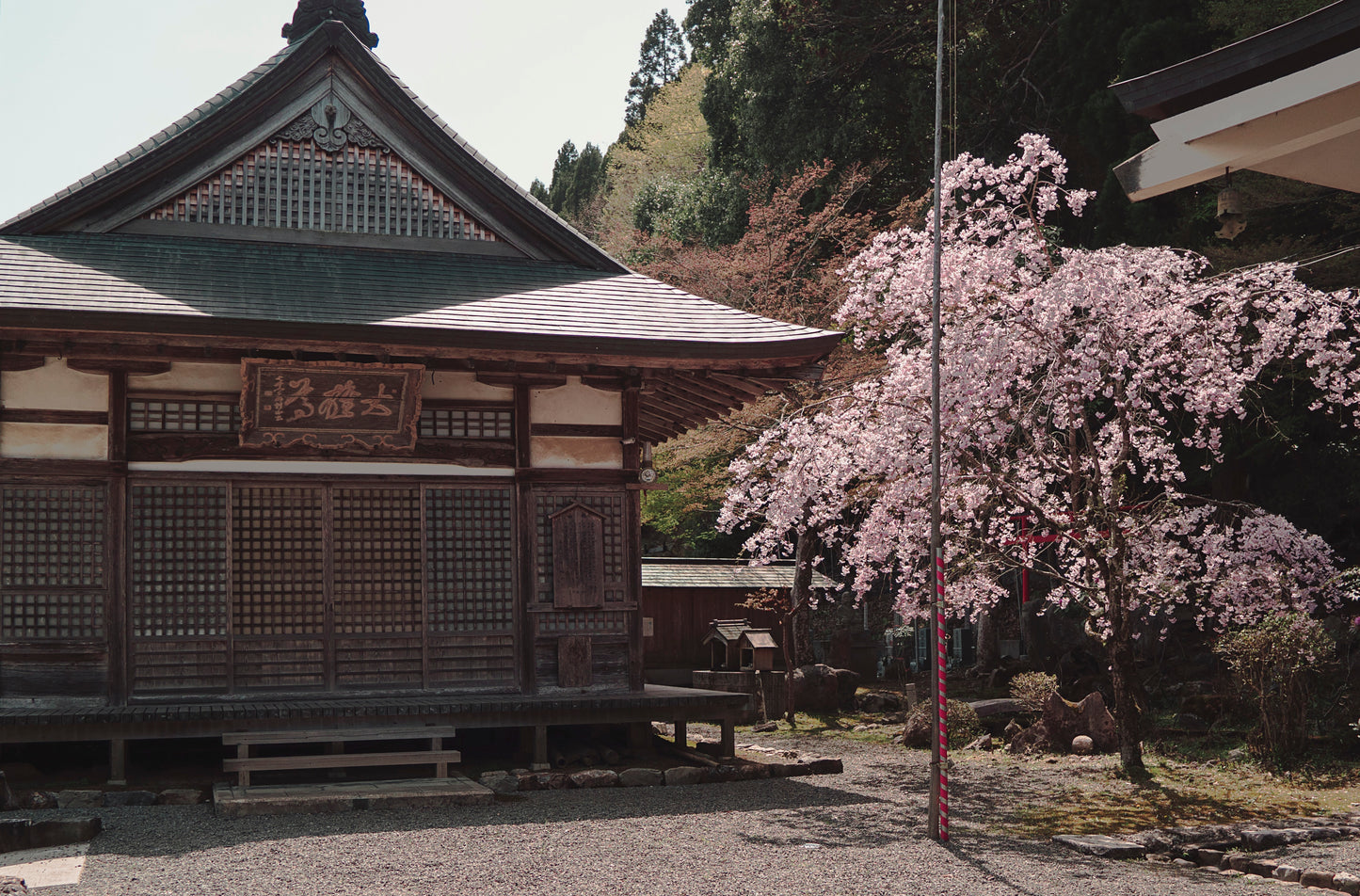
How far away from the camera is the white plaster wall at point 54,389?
34.3 ft

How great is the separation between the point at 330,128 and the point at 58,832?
7505mm

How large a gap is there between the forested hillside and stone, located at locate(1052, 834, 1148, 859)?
951cm

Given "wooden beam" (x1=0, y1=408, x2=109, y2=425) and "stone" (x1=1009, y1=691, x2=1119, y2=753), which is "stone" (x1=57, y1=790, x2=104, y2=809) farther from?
"stone" (x1=1009, y1=691, x2=1119, y2=753)

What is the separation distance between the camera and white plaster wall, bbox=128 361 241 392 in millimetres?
10695

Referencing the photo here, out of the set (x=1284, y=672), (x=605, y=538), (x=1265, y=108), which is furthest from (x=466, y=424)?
(x=1284, y=672)

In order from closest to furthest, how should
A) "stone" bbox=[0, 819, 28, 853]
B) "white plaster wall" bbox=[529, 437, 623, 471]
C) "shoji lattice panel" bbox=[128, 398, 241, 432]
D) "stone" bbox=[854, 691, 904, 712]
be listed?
"stone" bbox=[0, 819, 28, 853] < "shoji lattice panel" bbox=[128, 398, 241, 432] < "white plaster wall" bbox=[529, 437, 623, 471] < "stone" bbox=[854, 691, 904, 712]

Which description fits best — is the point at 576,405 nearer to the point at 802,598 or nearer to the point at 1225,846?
the point at 1225,846

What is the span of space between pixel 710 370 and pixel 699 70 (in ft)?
106

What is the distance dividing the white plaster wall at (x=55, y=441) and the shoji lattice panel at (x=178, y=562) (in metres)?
0.50

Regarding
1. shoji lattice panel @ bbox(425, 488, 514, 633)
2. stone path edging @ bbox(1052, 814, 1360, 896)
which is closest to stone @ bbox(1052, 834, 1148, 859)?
stone path edging @ bbox(1052, 814, 1360, 896)

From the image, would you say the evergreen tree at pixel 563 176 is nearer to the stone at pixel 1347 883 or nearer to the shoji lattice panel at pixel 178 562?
the shoji lattice panel at pixel 178 562

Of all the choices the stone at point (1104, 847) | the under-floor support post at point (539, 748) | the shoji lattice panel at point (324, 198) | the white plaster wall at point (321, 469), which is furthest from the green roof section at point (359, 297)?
the stone at point (1104, 847)

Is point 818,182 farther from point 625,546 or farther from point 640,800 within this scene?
point 640,800

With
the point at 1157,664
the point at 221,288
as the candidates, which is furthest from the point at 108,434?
the point at 1157,664
